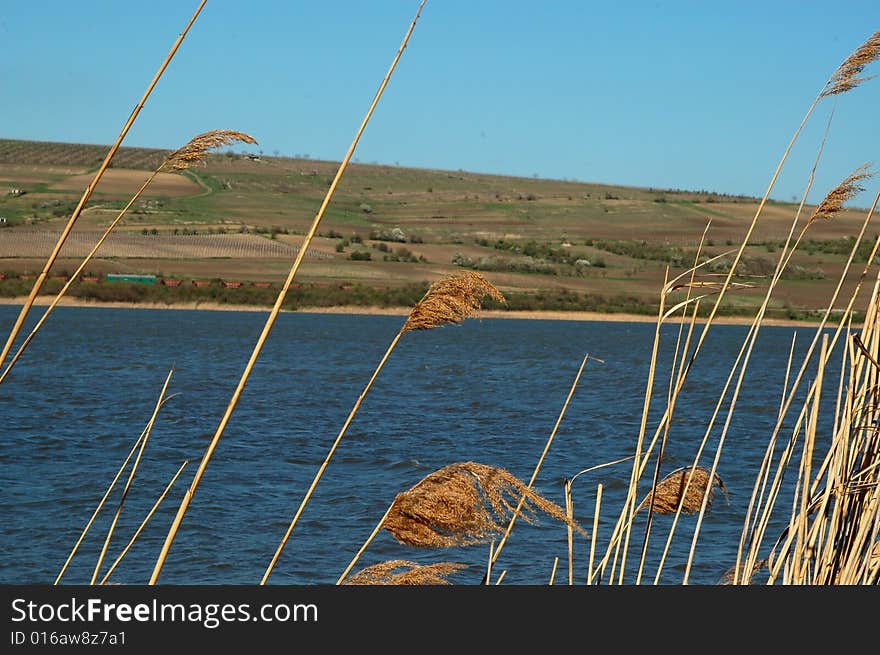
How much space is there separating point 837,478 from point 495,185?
10672cm

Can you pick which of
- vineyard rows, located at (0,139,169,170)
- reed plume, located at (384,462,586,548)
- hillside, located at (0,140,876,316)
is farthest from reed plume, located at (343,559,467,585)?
vineyard rows, located at (0,139,169,170)

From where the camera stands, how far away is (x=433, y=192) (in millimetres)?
101188

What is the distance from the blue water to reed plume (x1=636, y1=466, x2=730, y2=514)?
1077 mm

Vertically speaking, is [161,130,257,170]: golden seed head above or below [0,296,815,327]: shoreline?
below

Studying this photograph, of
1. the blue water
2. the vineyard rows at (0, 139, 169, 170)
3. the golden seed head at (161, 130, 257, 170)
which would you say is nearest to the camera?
the golden seed head at (161, 130, 257, 170)

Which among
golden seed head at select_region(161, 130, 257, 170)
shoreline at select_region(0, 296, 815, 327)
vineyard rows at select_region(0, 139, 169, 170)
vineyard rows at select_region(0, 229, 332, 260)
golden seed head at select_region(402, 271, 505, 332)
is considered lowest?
golden seed head at select_region(402, 271, 505, 332)

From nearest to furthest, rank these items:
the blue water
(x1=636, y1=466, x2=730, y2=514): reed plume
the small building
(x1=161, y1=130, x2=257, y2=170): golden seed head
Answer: (x1=161, y1=130, x2=257, y2=170): golden seed head, (x1=636, y1=466, x2=730, y2=514): reed plume, the blue water, the small building

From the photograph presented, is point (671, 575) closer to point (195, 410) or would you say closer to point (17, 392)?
point (195, 410)

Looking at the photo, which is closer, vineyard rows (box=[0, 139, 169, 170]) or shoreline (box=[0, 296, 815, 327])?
shoreline (box=[0, 296, 815, 327])

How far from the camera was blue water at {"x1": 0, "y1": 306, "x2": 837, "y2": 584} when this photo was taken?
9.66m

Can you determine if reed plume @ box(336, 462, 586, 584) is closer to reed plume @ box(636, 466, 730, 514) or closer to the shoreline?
reed plume @ box(636, 466, 730, 514)

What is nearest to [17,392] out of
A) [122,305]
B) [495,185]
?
[122,305]

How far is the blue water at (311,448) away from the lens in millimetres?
9656

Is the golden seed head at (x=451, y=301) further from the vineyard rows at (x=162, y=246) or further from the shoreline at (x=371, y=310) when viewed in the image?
the vineyard rows at (x=162, y=246)
